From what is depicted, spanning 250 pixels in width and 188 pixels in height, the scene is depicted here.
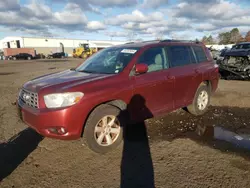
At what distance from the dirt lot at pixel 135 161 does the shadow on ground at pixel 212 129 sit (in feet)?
0.06

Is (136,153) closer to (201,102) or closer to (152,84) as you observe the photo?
(152,84)

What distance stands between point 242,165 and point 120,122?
2008mm

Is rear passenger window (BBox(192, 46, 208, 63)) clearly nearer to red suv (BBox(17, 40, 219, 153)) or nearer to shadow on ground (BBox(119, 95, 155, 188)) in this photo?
red suv (BBox(17, 40, 219, 153))

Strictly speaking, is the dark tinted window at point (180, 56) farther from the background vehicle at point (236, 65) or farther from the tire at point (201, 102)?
the background vehicle at point (236, 65)

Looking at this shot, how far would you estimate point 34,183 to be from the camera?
2.87 meters

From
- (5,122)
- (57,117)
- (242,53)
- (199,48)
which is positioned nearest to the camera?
(57,117)

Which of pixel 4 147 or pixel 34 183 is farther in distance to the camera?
pixel 4 147

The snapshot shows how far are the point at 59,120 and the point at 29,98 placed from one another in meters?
0.81

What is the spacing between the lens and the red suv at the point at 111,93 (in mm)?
3234

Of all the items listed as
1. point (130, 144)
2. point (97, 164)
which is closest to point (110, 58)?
point (130, 144)

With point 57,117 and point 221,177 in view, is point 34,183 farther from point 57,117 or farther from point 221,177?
point 221,177

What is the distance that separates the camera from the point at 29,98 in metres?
3.56

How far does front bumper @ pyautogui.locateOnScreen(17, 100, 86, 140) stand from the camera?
10.4 ft

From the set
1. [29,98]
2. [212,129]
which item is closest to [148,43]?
[212,129]
